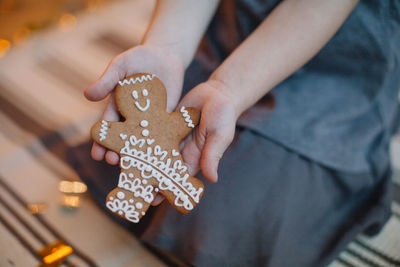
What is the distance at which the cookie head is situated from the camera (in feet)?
1.70

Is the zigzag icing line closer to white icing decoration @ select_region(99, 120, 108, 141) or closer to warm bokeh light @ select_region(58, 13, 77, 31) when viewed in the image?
white icing decoration @ select_region(99, 120, 108, 141)

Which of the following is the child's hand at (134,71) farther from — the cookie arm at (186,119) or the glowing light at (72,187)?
the glowing light at (72,187)

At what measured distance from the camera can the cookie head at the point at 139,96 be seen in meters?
0.52

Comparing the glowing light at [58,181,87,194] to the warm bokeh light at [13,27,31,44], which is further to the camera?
the warm bokeh light at [13,27,31,44]

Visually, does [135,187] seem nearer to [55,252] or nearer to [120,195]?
[120,195]

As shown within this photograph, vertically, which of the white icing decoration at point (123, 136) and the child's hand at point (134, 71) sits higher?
the child's hand at point (134, 71)

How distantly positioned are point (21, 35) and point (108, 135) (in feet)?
2.70

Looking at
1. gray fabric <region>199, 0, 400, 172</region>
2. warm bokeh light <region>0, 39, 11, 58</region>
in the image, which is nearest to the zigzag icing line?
gray fabric <region>199, 0, 400, 172</region>

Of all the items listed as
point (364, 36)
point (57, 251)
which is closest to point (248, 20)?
point (364, 36)

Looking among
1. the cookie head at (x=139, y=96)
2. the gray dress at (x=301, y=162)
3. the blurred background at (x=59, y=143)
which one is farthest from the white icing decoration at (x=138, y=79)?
the blurred background at (x=59, y=143)

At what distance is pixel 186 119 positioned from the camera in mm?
521

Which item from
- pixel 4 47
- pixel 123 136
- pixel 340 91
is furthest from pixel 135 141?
pixel 4 47

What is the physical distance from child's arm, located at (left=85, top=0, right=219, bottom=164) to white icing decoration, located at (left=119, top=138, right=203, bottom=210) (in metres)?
0.03

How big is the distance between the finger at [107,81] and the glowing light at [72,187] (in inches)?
10.0
